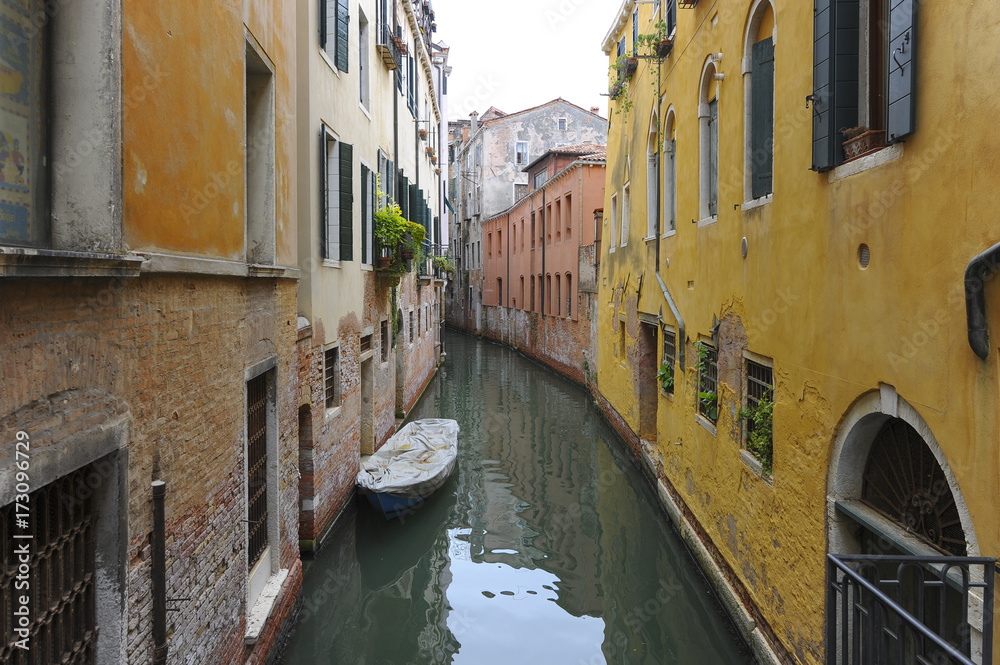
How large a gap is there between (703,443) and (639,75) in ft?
23.2

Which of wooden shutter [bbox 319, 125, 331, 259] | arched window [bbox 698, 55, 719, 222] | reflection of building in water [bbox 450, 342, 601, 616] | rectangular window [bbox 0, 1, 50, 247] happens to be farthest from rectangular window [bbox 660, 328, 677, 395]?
rectangular window [bbox 0, 1, 50, 247]

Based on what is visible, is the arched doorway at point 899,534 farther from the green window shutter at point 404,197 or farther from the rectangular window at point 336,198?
the green window shutter at point 404,197

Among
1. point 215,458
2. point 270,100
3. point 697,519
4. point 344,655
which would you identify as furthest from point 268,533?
point 697,519

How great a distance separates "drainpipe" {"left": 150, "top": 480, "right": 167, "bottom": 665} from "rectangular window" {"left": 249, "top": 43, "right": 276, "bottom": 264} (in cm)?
243

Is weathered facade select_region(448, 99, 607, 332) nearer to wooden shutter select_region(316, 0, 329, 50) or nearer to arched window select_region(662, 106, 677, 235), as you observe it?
arched window select_region(662, 106, 677, 235)

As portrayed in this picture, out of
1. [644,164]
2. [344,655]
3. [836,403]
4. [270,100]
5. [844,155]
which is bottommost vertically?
[344,655]

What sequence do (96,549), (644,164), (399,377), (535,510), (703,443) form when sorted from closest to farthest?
(96,549), (703,443), (535,510), (644,164), (399,377)

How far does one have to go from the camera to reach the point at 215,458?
4.54 meters

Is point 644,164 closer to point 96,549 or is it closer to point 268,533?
point 268,533

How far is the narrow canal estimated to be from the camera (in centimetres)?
639

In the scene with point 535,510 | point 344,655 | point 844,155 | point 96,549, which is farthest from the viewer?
point 535,510

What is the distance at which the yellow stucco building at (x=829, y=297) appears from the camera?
3.23 m

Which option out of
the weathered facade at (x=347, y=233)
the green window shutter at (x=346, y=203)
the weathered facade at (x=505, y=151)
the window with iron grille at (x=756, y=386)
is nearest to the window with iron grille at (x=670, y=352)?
the window with iron grille at (x=756, y=386)

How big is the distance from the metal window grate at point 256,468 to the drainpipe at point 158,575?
1.80 metres
